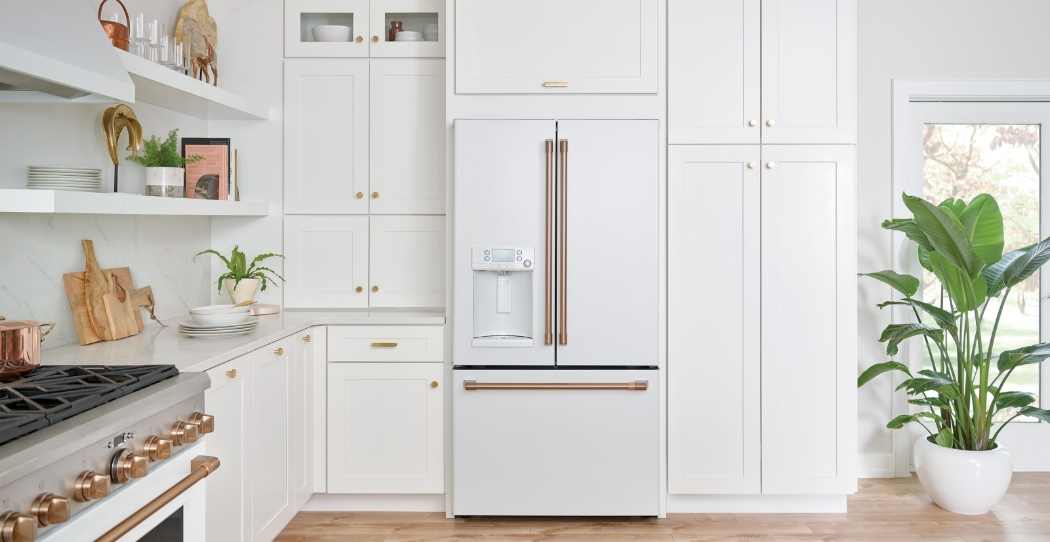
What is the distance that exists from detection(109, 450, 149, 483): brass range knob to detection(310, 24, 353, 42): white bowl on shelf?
2387 mm

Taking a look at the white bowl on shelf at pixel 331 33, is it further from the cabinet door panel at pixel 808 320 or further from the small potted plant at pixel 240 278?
the cabinet door panel at pixel 808 320

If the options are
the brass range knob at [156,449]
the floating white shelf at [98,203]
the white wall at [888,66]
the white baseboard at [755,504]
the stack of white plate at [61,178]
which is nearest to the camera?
the brass range knob at [156,449]

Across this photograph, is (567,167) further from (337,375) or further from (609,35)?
(337,375)

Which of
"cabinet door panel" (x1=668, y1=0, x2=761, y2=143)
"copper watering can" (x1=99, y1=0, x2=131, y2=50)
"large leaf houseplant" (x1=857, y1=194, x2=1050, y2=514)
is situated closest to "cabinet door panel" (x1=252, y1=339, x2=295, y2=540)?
"copper watering can" (x1=99, y1=0, x2=131, y2=50)

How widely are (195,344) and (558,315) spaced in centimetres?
135

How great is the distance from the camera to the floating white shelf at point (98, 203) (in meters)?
1.76

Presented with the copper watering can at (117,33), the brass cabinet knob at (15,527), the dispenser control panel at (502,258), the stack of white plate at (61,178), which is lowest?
the brass cabinet knob at (15,527)

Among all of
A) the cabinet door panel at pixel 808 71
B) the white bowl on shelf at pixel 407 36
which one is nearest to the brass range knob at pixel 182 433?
the white bowl on shelf at pixel 407 36

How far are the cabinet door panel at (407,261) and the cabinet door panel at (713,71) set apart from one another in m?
1.21

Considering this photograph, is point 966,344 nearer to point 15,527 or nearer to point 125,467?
point 125,467

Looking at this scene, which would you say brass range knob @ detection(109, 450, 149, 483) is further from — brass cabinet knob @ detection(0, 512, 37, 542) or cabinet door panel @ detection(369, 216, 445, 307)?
cabinet door panel @ detection(369, 216, 445, 307)

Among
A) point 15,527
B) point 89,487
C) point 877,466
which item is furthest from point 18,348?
point 877,466

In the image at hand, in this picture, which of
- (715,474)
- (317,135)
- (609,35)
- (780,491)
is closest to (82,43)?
(317,135)

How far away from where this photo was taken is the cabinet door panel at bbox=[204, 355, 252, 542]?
6.65 ft
